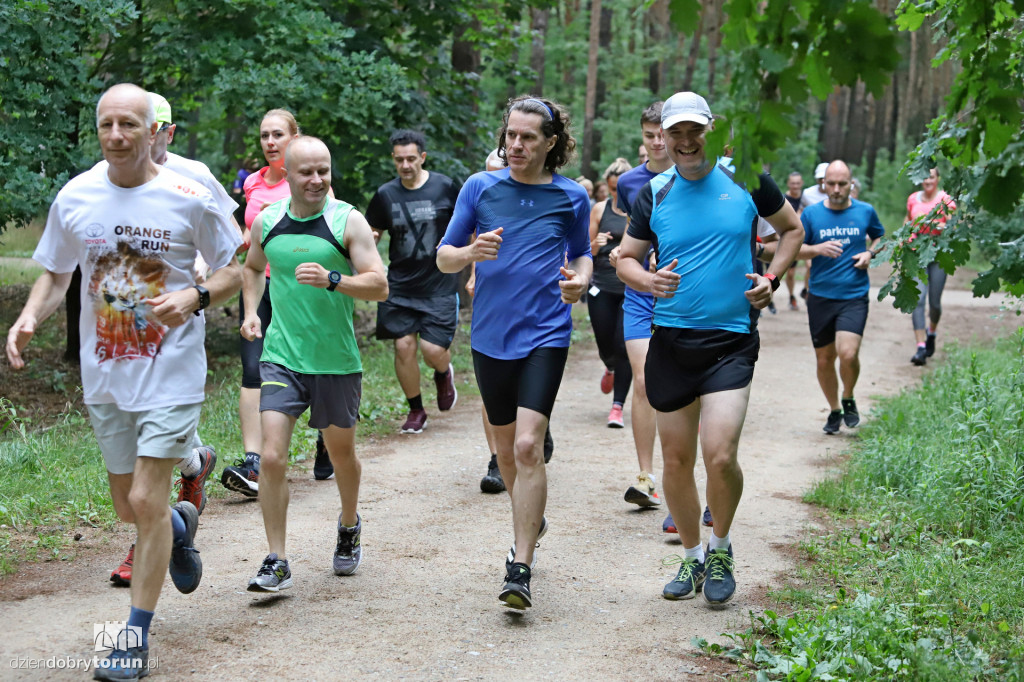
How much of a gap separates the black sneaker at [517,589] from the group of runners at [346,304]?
0.04ft

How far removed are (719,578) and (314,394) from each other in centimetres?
220

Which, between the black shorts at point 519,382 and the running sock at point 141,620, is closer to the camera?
the running sock at point 141,620

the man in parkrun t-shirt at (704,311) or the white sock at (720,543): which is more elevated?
the man in parkrun t-shirt at (704,311)

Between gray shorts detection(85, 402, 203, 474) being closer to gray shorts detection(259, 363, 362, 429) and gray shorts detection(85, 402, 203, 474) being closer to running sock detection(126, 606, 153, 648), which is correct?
running sock detection(126, 606, 153, 648)

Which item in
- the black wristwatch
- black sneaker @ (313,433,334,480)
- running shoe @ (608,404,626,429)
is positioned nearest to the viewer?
the black wristwatch

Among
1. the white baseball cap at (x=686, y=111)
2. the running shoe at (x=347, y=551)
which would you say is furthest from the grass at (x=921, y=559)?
the white baseball cap at (x=686, y=111)

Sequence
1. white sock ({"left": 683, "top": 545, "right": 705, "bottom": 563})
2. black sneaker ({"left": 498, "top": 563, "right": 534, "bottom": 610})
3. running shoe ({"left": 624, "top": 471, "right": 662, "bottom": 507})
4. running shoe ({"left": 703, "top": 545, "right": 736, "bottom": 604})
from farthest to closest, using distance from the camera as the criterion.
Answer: running shoe ({"left": 624, "top": 471, "right": 662, "bottom": 507})
white sock ({"left": 683, "top": 545, "right": 705, "bottom": 563})
running shoe ({"left": 703, "top": 545, "right": 736, "bottom": 604})
black sneaker ({"left": 498, "top": 563, "right": 534, "bottom": 610})

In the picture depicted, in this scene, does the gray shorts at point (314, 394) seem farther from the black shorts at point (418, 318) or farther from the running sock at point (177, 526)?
the black shorts at point (418, 318)

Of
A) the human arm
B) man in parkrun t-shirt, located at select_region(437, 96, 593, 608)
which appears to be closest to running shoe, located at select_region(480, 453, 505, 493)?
man in parkrun t-shirt, located at select_region(437, 96, 593, 608)

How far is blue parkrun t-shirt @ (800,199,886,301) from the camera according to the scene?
9812 mm

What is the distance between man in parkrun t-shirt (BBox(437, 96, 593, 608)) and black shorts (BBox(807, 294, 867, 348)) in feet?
15.7

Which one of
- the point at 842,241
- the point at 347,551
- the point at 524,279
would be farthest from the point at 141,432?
the point at 842,241

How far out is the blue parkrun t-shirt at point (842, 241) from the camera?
32.2 feet

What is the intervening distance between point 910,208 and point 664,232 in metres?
9.10
